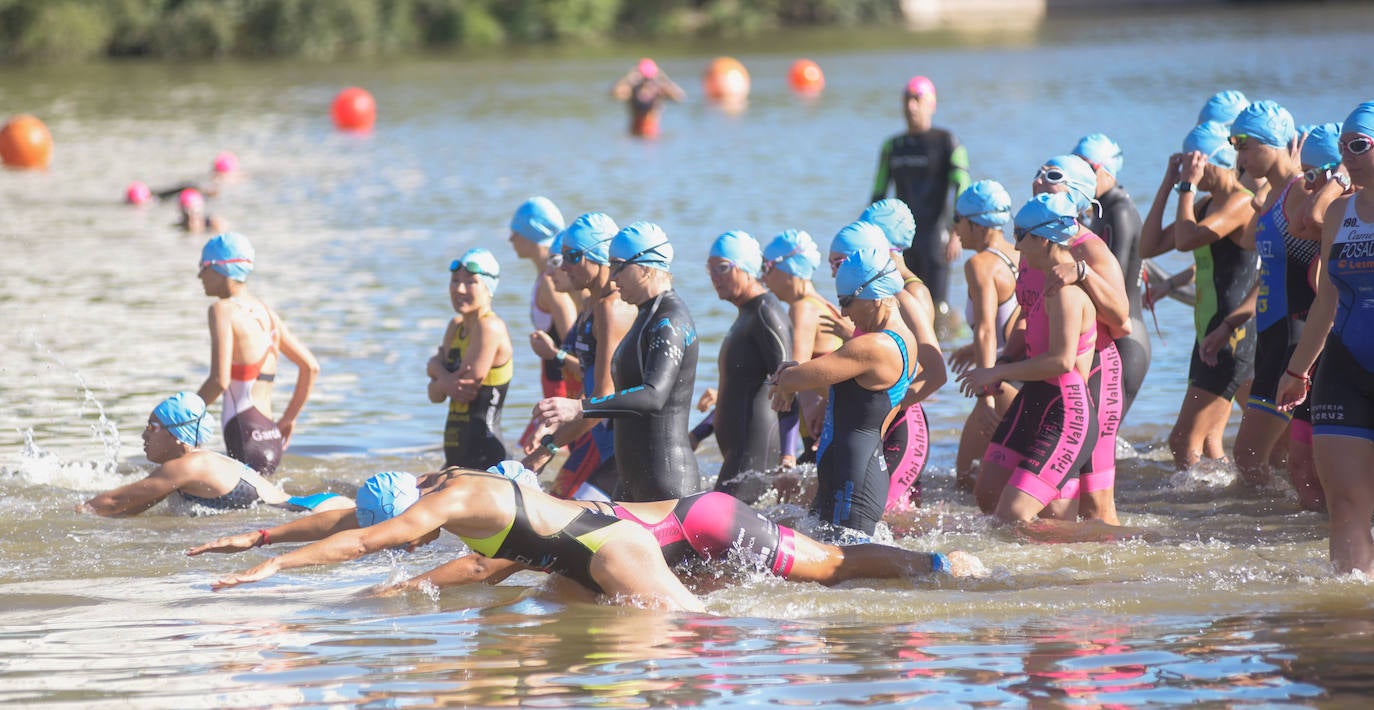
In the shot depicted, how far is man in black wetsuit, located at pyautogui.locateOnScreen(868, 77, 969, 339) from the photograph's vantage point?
1232 cm

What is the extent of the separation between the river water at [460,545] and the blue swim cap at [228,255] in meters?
1.38

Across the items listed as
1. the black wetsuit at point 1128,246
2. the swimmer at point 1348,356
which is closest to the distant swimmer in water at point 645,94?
the black wetsuit at point 1128,246

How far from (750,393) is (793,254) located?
0.71m

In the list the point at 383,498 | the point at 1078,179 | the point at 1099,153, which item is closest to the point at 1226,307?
the point at 1099,153

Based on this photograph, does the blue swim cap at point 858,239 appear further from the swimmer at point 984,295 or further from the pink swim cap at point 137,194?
the pink swim cap at point 137,194

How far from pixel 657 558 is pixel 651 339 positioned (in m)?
1.08

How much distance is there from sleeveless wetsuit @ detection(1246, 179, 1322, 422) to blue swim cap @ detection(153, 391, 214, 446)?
18.1ft

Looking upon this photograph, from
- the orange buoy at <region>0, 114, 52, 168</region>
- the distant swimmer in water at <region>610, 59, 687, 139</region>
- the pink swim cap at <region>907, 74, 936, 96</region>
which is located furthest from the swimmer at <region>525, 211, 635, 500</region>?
the distant swimmer in water at <region>610, 59, 687, 139</region>

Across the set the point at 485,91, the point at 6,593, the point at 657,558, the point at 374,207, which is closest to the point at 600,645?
the point at 657,558

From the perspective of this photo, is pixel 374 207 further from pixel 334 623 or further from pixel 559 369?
pixel 334 623

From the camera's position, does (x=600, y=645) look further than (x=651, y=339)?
No

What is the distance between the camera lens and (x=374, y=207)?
74.3 ft

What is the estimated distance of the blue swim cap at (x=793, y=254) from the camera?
7.61 meters

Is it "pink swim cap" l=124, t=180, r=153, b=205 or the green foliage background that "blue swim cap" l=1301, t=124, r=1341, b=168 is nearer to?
"pink swim cap" l=124, t=180, r=153, b=205
